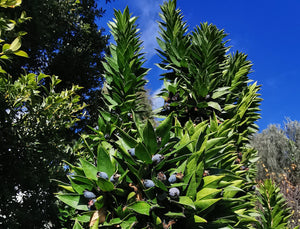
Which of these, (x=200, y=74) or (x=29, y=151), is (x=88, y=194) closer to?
(x=200, y=74)

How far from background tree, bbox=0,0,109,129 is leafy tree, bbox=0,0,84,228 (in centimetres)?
173

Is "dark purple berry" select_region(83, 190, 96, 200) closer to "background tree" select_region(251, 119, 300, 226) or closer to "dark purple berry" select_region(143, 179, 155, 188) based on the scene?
"dark purple berry" select_region(143, 179, 155, 188)

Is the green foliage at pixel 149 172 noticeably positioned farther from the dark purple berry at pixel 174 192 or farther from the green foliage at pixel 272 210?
the green foliage at pixel 272 210

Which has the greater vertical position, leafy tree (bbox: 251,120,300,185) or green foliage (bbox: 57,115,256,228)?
leafy tree (bbox: 251,120,300,185)

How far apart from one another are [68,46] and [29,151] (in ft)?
11.4

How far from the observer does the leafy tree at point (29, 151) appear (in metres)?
3.01

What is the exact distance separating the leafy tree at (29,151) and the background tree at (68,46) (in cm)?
173

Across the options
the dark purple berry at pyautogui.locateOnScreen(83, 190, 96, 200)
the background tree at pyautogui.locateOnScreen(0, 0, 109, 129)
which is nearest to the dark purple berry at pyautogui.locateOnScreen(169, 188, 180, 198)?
the dark purple berry at pyautogui.locateOnScreen(83, 190, 96, 200)

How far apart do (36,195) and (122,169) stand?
3214 millimetres

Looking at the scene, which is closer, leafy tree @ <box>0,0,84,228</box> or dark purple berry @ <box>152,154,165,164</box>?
dark purple berry @ <box>152,154,165,164</box>

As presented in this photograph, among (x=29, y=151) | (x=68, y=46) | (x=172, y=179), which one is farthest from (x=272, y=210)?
(x=68, y=46)

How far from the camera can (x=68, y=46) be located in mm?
5965

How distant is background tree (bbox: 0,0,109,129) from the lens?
4848 millimetres

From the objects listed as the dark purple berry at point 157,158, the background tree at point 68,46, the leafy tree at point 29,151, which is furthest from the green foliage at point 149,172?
the background tree at point 68,46
